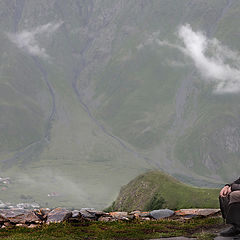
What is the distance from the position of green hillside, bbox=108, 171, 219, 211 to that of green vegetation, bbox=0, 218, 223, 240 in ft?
153

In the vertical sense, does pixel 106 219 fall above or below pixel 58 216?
below

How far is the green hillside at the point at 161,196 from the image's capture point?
262 ft

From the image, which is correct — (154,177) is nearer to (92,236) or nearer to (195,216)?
(195,216)

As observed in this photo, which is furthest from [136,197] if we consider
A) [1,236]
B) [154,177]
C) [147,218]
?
[1,236]

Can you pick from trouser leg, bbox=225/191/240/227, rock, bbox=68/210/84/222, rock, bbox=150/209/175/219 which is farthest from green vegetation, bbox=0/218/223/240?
rock, bbox=150/209/175/219

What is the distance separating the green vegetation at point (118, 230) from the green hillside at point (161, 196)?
1837 inches

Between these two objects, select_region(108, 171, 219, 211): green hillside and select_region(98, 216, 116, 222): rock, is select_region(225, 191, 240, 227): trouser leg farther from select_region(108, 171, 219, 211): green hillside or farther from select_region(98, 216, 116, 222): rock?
select_region(108, 171, 219, 211): green hillside

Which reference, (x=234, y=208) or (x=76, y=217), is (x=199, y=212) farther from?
(x=234, y=208)

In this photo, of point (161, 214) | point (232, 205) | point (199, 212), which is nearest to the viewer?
point (232, 205)

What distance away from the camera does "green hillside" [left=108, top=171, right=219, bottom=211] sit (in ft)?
262

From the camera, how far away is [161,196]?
83.3 metres

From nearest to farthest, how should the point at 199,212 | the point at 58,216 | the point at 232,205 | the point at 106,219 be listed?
1. the point at 232,205
2. the point at 58,216
3. the point at 106,219
4. the point at 199,212

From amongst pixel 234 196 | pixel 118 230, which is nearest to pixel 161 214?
pixel 118 230

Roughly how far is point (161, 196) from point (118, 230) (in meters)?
56.3
